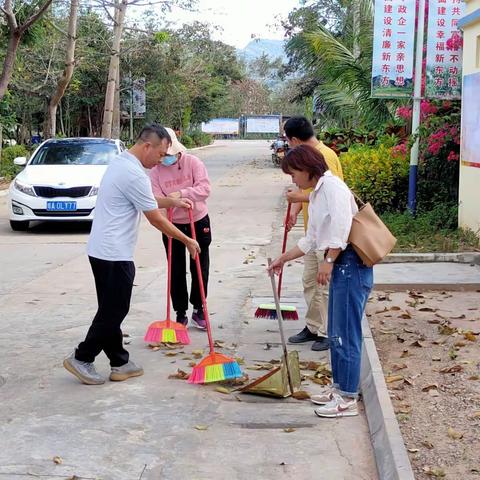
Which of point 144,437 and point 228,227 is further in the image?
point 228,227

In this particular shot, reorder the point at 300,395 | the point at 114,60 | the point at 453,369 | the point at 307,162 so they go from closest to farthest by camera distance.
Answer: the point at 307,162
the point at 300,395
the point at 453,369
the point at 114,60

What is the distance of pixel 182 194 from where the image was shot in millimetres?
6277

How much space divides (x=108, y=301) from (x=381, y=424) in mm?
1980

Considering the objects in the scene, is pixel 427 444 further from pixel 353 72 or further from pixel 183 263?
pixel 353 72

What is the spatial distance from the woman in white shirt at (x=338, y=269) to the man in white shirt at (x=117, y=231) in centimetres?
101

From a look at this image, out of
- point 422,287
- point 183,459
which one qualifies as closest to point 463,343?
point 422,287

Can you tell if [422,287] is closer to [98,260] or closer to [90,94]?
[98,260]

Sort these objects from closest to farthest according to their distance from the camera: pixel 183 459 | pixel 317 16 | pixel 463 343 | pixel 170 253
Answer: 1. pixel 183 459
2. pixel 463 343
3. pixel 170 253
4. pixel 317 16

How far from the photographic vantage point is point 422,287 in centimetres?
803

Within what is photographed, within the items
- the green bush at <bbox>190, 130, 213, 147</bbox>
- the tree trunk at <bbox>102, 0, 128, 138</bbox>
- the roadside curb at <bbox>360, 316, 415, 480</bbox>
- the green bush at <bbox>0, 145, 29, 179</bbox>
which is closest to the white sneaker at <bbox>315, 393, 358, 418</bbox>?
the roadside curb at <bbox>360, 316, 415, 480</bbox>

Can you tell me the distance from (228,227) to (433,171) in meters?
3.73

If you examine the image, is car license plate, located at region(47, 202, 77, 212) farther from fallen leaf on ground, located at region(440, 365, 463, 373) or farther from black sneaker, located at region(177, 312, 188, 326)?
fallen leaf on ground, located at region(440, 365, 463, 373)

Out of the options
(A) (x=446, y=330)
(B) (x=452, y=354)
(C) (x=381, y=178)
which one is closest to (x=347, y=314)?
(B) (x=452, y=354)

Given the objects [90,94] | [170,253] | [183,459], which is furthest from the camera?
[90,94]
